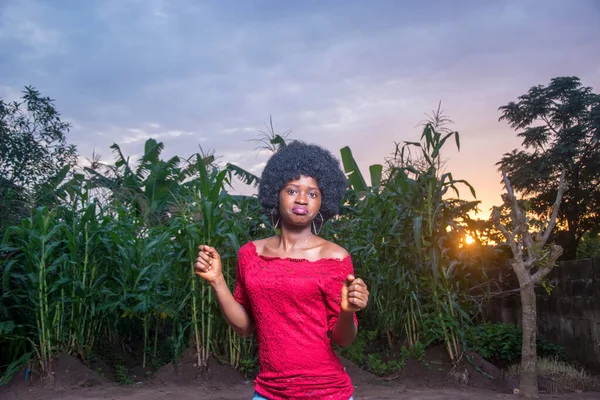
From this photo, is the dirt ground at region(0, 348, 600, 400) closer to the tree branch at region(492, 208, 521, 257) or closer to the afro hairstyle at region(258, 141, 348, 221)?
the tree branch at region(492, 208, 521, 257)

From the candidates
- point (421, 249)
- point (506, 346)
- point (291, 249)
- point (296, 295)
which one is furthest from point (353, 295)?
point (506, 346)

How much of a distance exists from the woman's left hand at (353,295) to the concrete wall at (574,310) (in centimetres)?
566

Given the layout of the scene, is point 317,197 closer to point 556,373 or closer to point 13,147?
point 556,373

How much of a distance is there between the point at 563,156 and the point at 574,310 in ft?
50.3

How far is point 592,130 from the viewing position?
2083cm

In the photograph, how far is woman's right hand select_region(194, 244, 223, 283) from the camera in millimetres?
2150

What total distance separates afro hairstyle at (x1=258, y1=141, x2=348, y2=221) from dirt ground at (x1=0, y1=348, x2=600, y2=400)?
304 cm

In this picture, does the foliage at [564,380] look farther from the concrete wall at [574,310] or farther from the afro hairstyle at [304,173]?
the afro hairstyle at [304,173]

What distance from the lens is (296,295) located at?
2078 mm

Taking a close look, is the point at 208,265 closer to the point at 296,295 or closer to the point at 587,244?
the point at 296,295

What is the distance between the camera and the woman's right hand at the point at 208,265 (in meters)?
2.15

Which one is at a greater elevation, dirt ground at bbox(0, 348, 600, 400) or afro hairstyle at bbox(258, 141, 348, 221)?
afro hairstyle at bbox(258, 141, 348, 221)

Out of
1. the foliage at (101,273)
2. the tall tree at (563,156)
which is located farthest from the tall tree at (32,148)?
the tall tree at (563,156)

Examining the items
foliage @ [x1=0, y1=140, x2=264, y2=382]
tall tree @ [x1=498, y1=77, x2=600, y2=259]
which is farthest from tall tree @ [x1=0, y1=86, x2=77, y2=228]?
tall tree @ [x1=498, y1=77, x2=600, y2=259]
